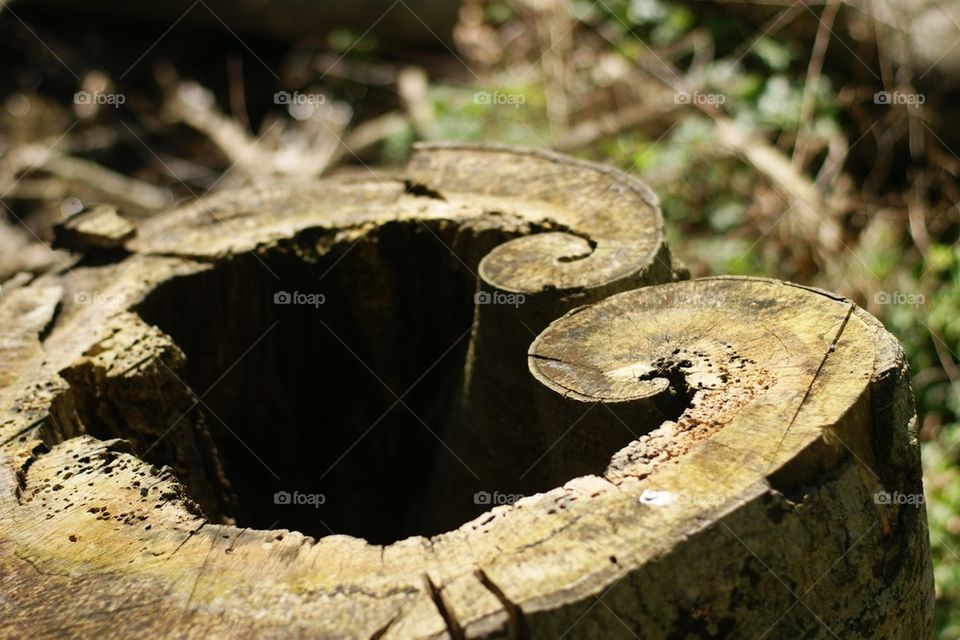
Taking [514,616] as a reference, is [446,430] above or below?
below

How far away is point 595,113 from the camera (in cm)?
628

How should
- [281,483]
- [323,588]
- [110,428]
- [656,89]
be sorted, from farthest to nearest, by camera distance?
1. [656,89]
2. [281,483]
3. [110,428]
4. [323,588]

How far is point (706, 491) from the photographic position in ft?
5.91

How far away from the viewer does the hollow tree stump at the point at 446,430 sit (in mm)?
1753

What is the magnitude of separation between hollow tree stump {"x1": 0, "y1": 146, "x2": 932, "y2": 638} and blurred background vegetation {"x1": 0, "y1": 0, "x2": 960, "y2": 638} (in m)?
1.76

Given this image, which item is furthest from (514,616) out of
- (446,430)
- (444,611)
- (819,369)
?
(446,430)

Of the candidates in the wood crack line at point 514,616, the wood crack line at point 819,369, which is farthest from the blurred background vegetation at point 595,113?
the wood crack line at point 514,616

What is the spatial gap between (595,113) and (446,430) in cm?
356

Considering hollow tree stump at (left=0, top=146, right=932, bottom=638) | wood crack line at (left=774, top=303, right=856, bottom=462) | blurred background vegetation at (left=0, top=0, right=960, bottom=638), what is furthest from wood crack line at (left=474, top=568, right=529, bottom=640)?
blurred background vegetation at (left=0, top=0, right=960, bottom=638)

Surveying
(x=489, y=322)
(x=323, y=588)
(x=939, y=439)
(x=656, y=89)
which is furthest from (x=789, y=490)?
(x=656, y=89)

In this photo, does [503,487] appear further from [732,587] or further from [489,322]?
[732,587]

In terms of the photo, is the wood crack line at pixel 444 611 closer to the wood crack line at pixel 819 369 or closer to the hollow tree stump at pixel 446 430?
the hollow tree stump at pixel 446 430

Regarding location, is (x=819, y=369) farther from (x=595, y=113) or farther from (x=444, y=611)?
(x=595, y=113)

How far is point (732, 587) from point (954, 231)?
12.8 feet
